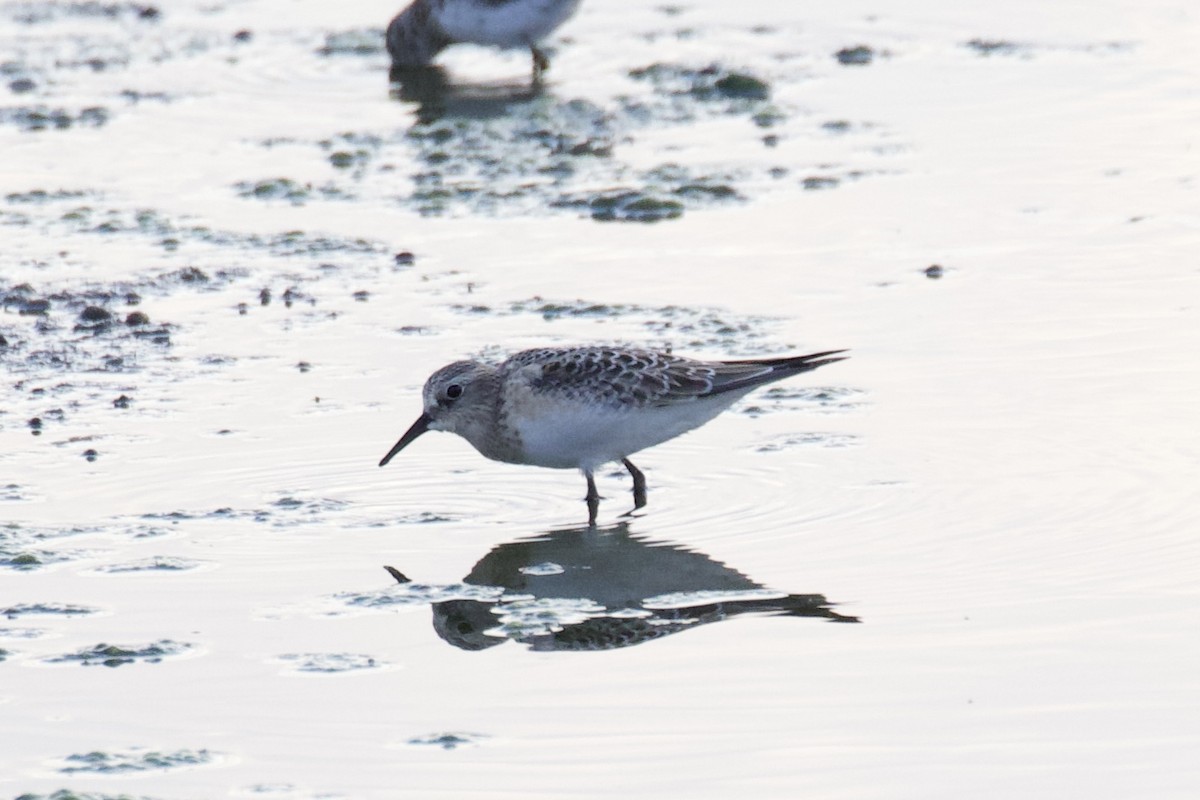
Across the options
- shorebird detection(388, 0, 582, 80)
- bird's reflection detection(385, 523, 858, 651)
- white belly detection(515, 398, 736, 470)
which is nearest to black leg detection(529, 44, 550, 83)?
shorebird detection(388, 0, 582, 80)

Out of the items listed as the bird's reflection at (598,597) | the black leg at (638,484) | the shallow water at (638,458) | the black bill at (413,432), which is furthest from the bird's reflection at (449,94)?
the bird's reflection at (598,597)

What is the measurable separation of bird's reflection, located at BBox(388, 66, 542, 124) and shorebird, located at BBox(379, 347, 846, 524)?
6435 millimetres

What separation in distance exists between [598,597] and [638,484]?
3.88ft

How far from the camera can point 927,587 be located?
22.0 ft

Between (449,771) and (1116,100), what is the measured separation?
29.9 feet

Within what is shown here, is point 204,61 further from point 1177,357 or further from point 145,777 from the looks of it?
point 145,777

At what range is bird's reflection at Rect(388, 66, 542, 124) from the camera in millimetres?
14516

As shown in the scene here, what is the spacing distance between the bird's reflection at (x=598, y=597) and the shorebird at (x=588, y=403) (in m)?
0.45

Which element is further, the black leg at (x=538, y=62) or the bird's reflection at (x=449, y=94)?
the black leg at (x=538, y=62)

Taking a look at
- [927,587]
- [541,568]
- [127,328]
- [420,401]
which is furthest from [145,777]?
[127,328]

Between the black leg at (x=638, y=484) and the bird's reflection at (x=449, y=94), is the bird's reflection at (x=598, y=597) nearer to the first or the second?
the black leg at (x=638, y=484)

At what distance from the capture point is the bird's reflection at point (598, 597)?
649 cm

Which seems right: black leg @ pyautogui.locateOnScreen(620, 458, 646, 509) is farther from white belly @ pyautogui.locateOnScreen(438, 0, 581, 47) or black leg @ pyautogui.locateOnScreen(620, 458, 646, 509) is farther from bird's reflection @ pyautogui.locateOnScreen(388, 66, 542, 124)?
white belly @ pyautogui.locateOnScreen(438, 0, 581, 47)

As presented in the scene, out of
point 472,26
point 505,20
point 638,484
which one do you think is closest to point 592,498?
point 638,484
